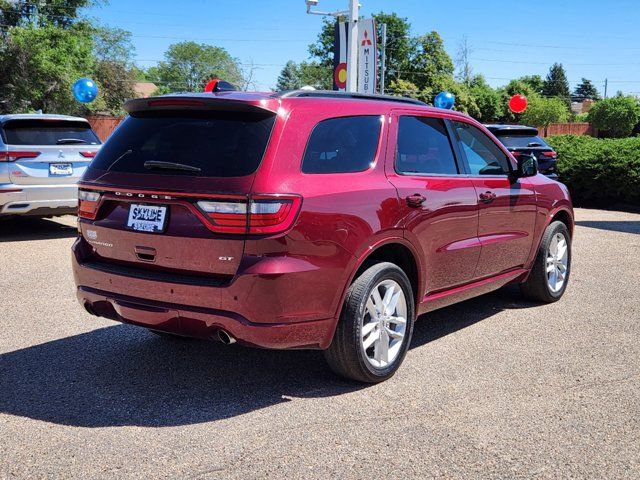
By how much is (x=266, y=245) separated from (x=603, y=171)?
44.5 feet

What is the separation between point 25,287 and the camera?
7098 millimetres

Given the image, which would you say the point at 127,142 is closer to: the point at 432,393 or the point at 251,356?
the point at 251,356

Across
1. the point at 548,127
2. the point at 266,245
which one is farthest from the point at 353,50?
the point at 548,127

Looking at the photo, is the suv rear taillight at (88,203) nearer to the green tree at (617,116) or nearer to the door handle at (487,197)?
the door handle at (487,197)

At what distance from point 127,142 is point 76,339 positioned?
1804 millimetres

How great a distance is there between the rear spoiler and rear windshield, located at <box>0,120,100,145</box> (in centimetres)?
605

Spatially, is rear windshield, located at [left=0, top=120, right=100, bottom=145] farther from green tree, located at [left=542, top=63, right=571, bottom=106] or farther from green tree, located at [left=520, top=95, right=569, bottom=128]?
green tree, located at [left=542, top=63, right=571, bottom=106]

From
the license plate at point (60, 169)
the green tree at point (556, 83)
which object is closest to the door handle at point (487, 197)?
the license plate at point (60, 169)

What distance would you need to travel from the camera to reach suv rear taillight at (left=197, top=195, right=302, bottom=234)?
146 inches

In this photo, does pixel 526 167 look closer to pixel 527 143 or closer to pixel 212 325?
pixel 212 325

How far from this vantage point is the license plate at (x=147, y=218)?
3938mm

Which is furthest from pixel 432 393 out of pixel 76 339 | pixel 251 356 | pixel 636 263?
pixel 636 263

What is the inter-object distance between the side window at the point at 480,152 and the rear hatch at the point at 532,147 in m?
9.40

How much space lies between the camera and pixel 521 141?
15.1 m
